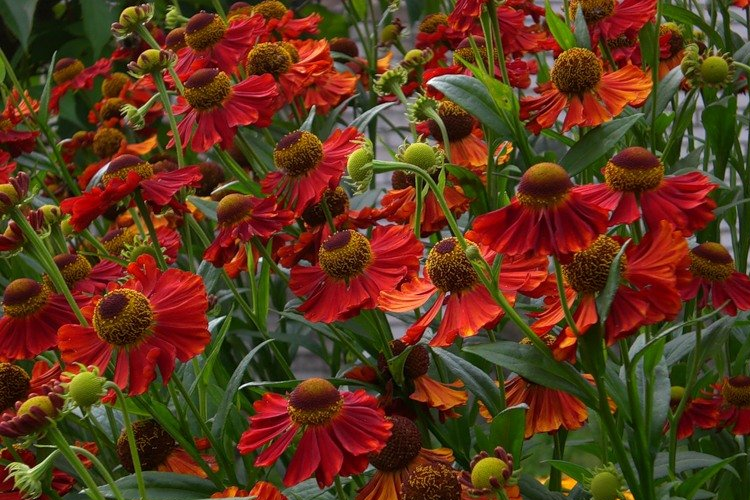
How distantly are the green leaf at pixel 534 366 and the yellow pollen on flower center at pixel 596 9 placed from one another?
1.35 feet

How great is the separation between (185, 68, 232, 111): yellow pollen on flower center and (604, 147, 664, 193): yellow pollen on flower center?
428 millimetres

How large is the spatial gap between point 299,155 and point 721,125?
390 mm

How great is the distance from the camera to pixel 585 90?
88 cm

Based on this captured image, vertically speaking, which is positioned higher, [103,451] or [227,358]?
[103,451]

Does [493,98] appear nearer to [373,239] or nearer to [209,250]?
[373,239]

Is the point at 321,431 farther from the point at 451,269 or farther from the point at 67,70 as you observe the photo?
the point at 67,70

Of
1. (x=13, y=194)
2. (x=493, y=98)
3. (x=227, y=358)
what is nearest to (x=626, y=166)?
(x=493, y=98)

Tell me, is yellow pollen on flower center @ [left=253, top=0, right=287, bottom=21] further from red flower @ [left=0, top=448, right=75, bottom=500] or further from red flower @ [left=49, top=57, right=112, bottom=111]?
red flower @ [left=0, top=448, right=75, bottom=500]

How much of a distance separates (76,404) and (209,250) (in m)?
0.29

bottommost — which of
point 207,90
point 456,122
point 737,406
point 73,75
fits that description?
point 737,406

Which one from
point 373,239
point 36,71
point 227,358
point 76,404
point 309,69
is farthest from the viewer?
point 36,71

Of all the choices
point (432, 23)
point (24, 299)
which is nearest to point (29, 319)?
point (24, 299)

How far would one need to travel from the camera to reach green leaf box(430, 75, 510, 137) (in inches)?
31.8

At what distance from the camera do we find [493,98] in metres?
→ 0.82
